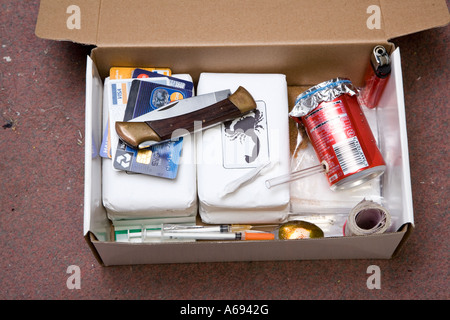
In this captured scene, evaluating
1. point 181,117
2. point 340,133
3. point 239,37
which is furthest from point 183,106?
point 340,133

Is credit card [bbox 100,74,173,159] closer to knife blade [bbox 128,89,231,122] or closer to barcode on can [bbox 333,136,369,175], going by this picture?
knife blade [bbox 128,89,231,122]

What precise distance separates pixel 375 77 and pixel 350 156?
141mm

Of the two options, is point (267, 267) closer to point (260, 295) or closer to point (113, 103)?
point (260, 295)

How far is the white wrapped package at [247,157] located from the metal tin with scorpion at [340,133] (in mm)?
43

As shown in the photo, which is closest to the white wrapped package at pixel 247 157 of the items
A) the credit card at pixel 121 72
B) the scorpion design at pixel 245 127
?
the scorpion design at pixel 245 127

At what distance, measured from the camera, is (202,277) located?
2.78 feet

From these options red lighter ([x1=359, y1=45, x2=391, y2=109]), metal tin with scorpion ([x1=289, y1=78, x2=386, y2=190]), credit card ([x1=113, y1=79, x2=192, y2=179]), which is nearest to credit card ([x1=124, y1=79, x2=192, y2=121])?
credit card ([x1=113, y1=79, x2=192, y2=179])

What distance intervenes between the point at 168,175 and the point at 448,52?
0.52 metres

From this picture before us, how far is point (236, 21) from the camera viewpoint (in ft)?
2.57

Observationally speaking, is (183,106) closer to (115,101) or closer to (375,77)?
(115,101)

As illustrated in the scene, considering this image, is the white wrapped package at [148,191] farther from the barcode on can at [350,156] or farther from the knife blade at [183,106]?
the barcode on can at [350,156]

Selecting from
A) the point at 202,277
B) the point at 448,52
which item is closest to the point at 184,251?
the point at 202,277

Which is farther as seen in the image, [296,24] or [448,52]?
[448,52]

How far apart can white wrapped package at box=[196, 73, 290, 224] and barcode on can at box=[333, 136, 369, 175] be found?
8 centimetres
